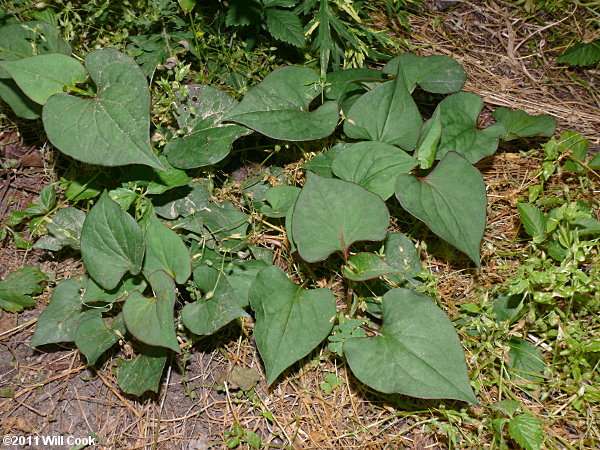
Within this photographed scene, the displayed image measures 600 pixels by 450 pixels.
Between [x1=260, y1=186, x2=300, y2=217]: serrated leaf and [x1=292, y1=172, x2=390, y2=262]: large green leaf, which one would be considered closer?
[x1=292, y1=172, x2=390, y2=262]: large green leaf

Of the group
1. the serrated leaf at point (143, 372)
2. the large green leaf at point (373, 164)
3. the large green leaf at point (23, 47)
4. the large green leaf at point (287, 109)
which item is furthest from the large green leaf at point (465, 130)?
the large green leaf at point (23, 47)

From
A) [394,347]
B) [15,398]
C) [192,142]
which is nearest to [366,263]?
[394,347]

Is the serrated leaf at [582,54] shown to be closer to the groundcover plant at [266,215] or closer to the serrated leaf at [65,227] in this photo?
the groundcover plant at [266,215]

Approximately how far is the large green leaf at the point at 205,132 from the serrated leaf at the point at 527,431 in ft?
4.56

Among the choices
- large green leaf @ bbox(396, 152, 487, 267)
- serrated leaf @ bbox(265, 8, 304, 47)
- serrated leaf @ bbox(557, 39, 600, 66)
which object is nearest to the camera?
large green leaf @ bbox(396, 152, 487, 267)

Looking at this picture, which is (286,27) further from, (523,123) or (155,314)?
(155,314)

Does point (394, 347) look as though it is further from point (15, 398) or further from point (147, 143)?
point (15, 398)

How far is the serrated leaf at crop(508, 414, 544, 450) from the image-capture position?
1520 millimetres

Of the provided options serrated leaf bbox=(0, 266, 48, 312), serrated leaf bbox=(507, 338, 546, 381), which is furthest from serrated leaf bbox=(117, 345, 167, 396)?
serrated leaf bbox=(507, 338, 546, 381)

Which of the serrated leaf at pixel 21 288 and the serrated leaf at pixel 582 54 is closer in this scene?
the serrated leaf at pixel 21 288

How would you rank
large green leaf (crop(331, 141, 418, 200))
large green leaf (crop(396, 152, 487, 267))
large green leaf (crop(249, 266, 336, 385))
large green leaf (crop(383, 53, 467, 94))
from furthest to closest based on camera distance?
large green leaf (crop(383, 53, 467, 94)) → large green leaf (crop(331, 141, 418, 200)) → large green leaf (crop(396, 152, 487, 267)) → large green leaf (crop(249, 266, 336, 385))

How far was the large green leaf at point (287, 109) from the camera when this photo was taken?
75.6 inches

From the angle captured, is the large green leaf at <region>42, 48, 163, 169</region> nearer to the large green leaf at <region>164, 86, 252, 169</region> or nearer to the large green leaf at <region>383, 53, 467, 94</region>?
the large green leaf at <region>164, 86, 252, 169</region>

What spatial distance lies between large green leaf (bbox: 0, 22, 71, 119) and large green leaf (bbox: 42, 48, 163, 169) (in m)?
0.33
